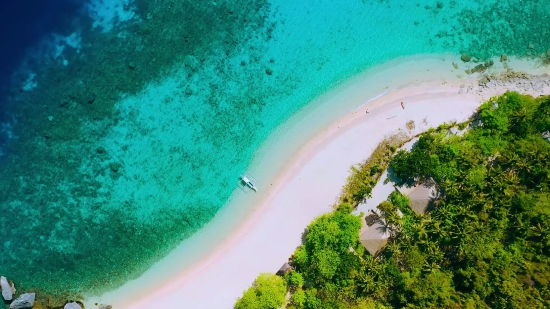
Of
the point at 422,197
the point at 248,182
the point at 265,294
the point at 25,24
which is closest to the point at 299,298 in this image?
the point at 265,294

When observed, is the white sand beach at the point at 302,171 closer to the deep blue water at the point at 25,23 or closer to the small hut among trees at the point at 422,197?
the small hut among trees at the point at 422,197

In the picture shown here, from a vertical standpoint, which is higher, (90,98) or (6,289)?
(90,98)

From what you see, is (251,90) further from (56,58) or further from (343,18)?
(56,58)

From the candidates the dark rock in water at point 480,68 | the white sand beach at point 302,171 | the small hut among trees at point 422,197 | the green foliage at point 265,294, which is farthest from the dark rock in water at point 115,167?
the dark rock in water at point 480,68

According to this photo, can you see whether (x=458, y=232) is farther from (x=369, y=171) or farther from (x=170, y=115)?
(x=170, y=115)

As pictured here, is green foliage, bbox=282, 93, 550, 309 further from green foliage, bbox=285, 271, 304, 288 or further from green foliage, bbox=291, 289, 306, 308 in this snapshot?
green foliage, bbox=285, 271, 304, 288

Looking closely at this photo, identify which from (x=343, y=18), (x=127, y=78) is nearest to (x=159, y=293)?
(x=127, y=78)

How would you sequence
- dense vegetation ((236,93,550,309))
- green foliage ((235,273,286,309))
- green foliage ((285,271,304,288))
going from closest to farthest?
dense vegetation ((236,93,550,309)) → green foliage ((235,273,286,309)) → green foliage ((285,271,304,288))

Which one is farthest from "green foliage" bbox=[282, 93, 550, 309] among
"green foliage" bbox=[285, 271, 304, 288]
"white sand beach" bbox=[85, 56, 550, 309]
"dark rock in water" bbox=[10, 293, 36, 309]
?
"dark rock in water" bbox=[10, 293, 36, 309]
